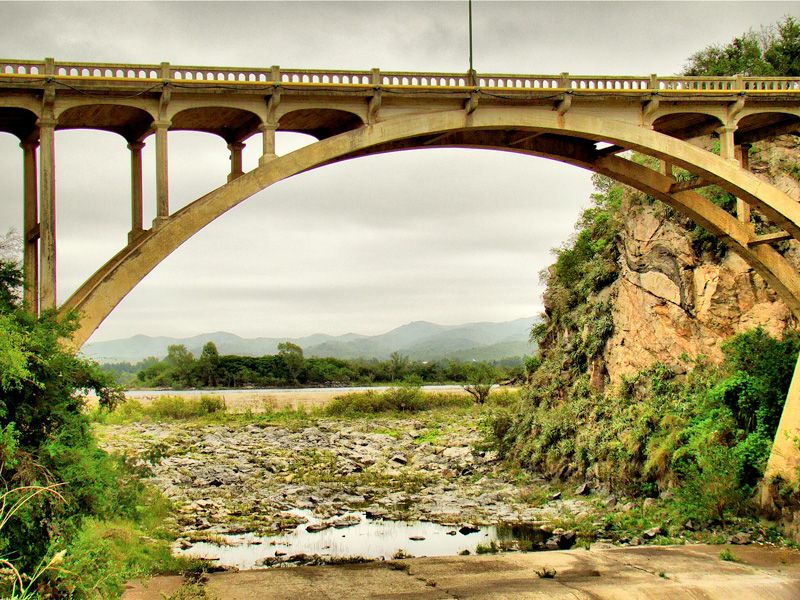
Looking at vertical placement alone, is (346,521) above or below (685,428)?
below

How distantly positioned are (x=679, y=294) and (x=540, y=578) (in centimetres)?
1107

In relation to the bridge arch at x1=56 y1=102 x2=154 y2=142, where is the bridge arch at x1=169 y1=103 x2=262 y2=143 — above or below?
above

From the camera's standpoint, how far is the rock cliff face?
22.3 m

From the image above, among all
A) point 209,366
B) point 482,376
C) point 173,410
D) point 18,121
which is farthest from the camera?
point 209,366

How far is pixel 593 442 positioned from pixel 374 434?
17243mm

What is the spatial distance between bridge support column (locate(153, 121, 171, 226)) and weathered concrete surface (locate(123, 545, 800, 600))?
6070 mm

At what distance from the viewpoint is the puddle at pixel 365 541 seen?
18125 millimetres

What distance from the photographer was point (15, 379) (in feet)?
39.1

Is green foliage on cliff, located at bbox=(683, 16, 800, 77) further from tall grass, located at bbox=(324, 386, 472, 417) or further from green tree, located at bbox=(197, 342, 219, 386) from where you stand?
green tree, located at bbox=(197, 342, 219, 386)

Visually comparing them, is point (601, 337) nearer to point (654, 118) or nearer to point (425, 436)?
point (654, 118)

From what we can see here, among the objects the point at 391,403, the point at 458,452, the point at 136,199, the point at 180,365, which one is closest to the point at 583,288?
the point at 458,452

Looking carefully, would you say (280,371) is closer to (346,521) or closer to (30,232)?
(346,521)

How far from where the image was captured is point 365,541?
1966 centimetres

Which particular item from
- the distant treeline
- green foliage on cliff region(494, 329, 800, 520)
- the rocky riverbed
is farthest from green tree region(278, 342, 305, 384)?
green foliage on cliff region(494, 329, 800, 520)
